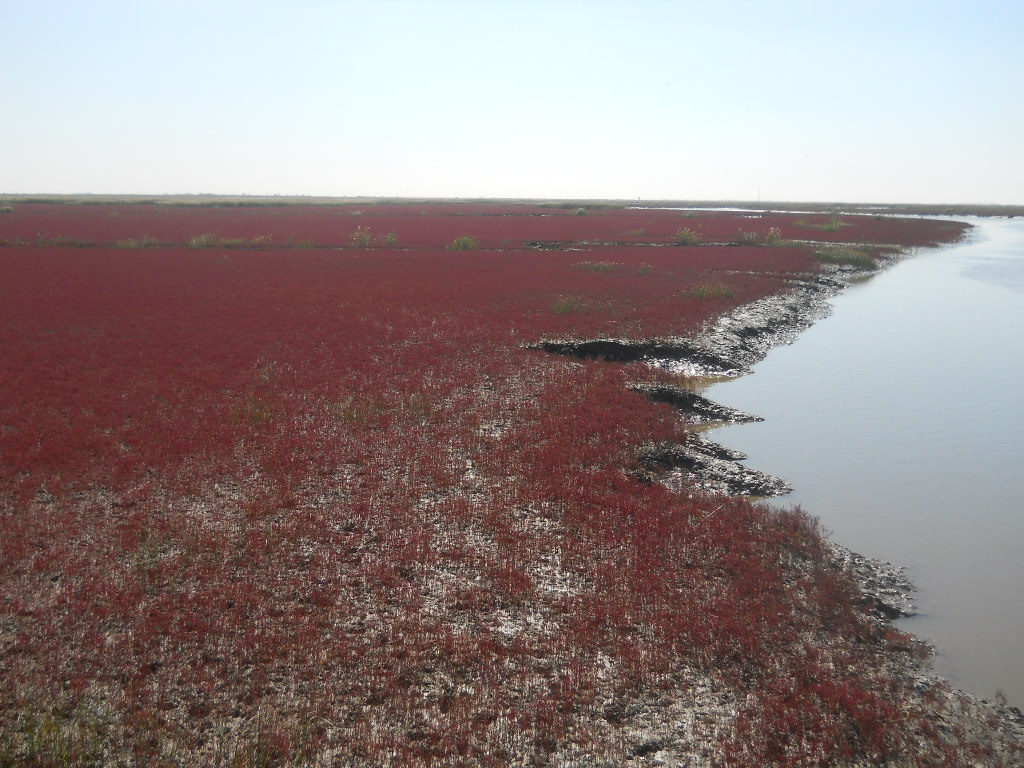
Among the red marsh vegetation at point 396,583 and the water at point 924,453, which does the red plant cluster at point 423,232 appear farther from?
the red marsh vegetation at point 396,583

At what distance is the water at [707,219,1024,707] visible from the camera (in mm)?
7301

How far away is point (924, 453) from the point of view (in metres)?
12.2

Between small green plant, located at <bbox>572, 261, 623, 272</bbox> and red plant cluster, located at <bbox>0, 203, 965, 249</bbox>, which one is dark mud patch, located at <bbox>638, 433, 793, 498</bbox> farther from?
red plant cluster, located at <bbox>0, 203, 965, 249</bbox>

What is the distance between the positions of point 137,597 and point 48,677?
1.23 metres

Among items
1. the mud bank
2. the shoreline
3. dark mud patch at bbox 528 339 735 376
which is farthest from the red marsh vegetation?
dark mud patch at bbox 528 339 735 376

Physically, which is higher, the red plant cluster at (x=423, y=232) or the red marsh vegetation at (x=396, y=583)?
the red plant cluster at (x=423, y=232)

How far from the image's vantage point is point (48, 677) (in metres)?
5.94

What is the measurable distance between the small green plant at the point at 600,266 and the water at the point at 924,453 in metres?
11.8

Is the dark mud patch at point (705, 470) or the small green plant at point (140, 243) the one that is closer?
the dark mud patch at point (705, 470)

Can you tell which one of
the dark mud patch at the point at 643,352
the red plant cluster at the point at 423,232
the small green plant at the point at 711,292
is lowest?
the dark mud patch at the point at 643,352

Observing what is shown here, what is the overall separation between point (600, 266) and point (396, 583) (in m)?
29.4

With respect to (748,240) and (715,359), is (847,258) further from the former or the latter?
(715,359)

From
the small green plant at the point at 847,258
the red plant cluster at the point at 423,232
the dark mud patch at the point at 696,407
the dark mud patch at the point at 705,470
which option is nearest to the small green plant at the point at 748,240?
the red plant cluster at the point at 423,232

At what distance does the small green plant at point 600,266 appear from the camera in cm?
3469
